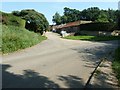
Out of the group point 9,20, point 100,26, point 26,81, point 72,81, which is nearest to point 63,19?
point 100,26

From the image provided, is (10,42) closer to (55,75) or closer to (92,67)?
(92,67)

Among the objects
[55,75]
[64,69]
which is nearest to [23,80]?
[55,75]

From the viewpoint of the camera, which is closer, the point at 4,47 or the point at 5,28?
the point at 4,47

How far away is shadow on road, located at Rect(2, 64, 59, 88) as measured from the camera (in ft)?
32.0

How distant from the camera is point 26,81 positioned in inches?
410

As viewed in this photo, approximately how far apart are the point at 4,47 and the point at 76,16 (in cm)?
11431

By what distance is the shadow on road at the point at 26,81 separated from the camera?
32.0ft

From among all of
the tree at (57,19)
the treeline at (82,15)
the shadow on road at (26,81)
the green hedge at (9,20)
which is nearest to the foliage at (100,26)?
the green hedge at (9,20)

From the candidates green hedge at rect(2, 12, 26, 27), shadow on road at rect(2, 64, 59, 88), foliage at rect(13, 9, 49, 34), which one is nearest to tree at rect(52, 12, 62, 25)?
foliage at rect(13, 9, 49, 34)

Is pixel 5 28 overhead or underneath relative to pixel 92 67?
overhead

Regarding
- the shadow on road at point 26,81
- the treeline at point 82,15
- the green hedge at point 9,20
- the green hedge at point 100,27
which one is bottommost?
the shadow on road at point 26,81

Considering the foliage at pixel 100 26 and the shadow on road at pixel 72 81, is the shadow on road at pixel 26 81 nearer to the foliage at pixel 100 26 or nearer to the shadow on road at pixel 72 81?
the shadow on road at pixel 72 81

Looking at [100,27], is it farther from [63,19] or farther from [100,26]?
[63,19]

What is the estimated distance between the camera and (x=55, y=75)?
11.9 m
